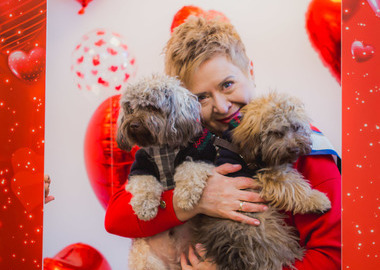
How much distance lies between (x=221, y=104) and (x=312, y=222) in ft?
2.32

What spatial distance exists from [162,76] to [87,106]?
0.61m

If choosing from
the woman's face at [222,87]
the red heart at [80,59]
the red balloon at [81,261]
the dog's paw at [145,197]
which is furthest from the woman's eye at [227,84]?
the red balloon at [81,261]

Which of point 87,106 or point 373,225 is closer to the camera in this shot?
point 373,225

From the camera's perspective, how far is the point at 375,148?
1.59 meters

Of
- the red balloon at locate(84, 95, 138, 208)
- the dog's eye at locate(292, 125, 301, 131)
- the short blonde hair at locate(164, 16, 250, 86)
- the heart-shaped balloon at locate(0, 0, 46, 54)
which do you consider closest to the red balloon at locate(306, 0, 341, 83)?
the short blonde hair at locate(164, 16, 250, 86)

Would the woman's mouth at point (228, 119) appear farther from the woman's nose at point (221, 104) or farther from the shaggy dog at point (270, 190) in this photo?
the shaggy dog at point (270, 190)

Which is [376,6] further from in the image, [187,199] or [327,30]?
[187,199]

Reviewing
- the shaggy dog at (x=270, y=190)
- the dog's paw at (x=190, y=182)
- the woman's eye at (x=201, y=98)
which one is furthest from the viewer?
the woman's eye at (x=201, y=98)

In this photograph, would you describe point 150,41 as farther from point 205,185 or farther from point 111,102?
point 205,185

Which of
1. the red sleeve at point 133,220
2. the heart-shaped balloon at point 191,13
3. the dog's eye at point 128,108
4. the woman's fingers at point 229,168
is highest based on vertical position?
the heart-shaped balloon at point 191,13

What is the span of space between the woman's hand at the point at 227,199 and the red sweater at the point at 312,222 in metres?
0.12

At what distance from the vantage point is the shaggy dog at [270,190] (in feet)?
4.82

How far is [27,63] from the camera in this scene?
1906 millimetres

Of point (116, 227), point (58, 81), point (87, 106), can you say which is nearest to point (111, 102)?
point (87, 106)
